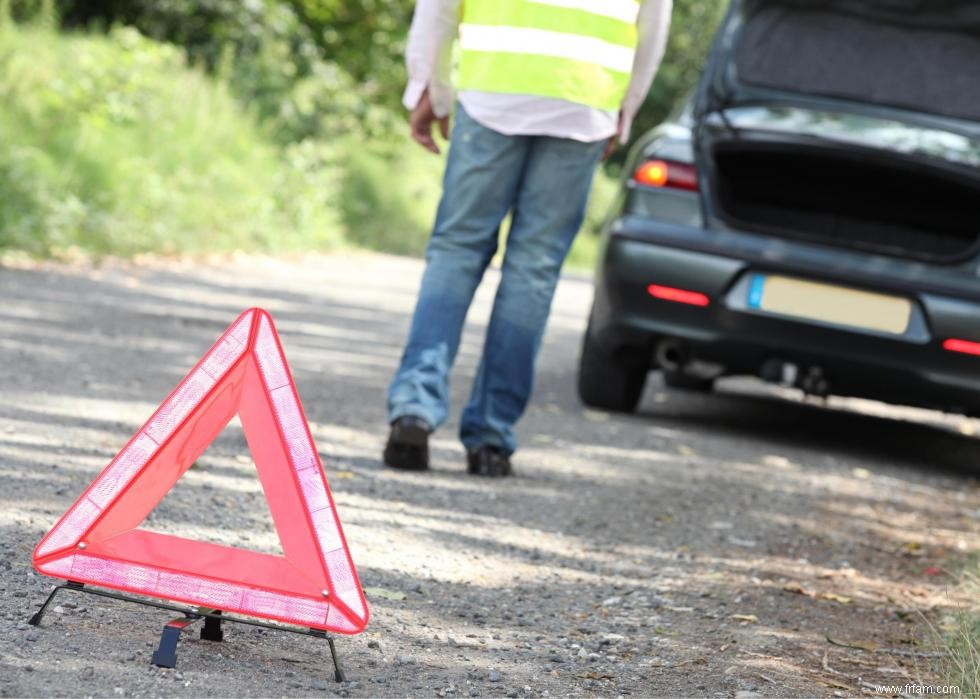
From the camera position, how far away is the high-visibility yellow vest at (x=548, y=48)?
16.0 ft

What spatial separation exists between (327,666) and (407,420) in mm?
1940

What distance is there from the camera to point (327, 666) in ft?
9.63

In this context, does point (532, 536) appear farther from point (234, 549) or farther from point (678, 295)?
point (678, 295)

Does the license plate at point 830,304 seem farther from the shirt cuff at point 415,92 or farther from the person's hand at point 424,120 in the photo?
the shirt cuff at point 415,92

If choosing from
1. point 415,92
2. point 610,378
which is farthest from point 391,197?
point 415,92

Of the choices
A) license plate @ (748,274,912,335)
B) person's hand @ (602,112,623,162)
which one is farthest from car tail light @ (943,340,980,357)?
person's hand @ (602,112,623,162)

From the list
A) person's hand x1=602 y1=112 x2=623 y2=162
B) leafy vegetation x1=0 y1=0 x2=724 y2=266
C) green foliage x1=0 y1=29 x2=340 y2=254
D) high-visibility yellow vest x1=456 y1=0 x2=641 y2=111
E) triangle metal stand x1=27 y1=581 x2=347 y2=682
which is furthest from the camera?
leafy vegetation x1=0 y1=0 x2=724 y2=266

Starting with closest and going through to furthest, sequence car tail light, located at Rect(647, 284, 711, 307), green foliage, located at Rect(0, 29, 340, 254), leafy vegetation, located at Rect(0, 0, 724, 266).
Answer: car tail light, located at Rect(647, 284, 711, 307)
green foliage, located at Rect(0, 29, 340, 254)
leafy vegetation, located at Rect(0, 0, 724, 266)

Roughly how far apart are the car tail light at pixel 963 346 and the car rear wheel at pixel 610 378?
3.86 ft

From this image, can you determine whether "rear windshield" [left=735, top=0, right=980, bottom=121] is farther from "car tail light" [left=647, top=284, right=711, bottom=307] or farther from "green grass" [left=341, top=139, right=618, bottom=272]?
"green grass" [left=341, top=139, right=618, bottom=272]

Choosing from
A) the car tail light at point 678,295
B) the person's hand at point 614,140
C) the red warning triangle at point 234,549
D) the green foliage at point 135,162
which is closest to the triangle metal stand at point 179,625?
the red warning triangle at point 234,549

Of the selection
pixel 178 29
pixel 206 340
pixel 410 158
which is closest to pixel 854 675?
pixel 206 340

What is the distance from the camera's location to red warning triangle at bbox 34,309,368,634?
2816mm

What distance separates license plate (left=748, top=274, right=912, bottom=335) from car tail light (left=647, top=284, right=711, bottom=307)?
0.57 feet
